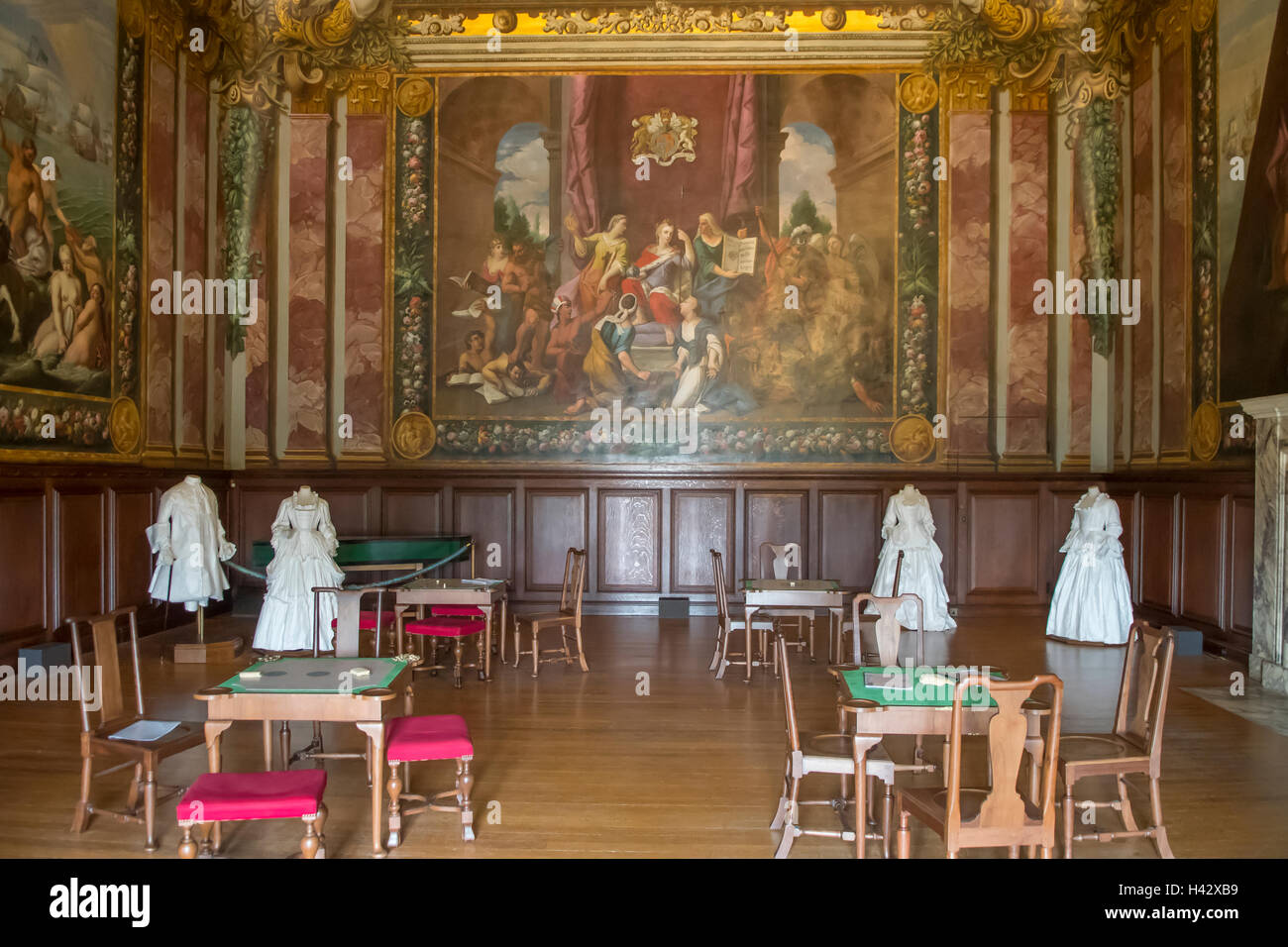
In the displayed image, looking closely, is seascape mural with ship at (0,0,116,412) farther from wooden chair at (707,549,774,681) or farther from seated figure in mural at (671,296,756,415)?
seated figure in mural at (671,296,756,415)

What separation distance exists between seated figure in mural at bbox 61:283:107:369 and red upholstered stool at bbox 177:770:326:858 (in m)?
7.24

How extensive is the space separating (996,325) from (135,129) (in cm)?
1135

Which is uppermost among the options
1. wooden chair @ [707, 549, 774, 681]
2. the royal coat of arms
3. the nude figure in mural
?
the royal coat of arms

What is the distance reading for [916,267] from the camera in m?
12.8

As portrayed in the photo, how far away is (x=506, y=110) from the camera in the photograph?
42.4ft

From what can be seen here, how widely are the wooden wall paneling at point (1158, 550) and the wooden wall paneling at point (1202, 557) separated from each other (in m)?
0.15

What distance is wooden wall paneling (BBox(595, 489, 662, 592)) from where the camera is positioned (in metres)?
12.7

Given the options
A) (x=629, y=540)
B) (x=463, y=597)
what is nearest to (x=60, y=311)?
(x=463, y=597)

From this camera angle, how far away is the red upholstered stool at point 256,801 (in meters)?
3.88

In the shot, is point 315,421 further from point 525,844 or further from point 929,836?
point 929,836

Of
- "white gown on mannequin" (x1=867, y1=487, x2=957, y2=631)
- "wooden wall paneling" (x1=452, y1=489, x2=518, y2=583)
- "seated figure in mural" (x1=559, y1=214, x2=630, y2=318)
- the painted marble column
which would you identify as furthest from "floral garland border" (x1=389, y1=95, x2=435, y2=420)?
the painted marble column

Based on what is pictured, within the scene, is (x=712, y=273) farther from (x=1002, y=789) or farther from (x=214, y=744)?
(x=1002, y=789)
